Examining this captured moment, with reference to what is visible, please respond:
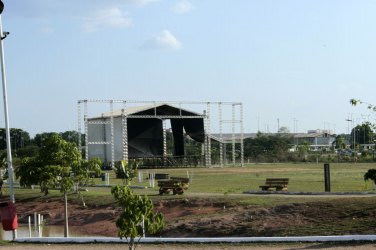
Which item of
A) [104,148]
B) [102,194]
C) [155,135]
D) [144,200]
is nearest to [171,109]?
[155,135]

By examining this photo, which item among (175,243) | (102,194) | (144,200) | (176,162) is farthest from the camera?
(176,162)

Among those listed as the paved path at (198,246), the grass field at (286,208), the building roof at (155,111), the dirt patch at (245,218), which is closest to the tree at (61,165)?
the dirt patch at (245,218)

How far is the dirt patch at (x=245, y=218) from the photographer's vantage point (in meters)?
20.4

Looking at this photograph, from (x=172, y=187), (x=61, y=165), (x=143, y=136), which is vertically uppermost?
(x=143, y=136)

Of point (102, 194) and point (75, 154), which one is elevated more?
point (75, 154)

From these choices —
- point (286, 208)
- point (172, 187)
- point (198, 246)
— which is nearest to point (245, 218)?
point (286, 208)

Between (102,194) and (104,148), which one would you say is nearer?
(102,194)

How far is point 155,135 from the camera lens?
7306 cm

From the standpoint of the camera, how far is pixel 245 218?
2394 cm

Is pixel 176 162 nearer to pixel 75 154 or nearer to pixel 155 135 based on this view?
pixel 155 135

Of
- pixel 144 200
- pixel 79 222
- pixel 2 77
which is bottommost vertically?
pixel 79 222

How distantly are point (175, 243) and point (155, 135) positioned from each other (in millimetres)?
54648

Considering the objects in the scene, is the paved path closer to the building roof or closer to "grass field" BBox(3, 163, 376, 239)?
"grass field" BBox(3, 163, 376, 239)

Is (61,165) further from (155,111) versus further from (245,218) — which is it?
(155,111)
